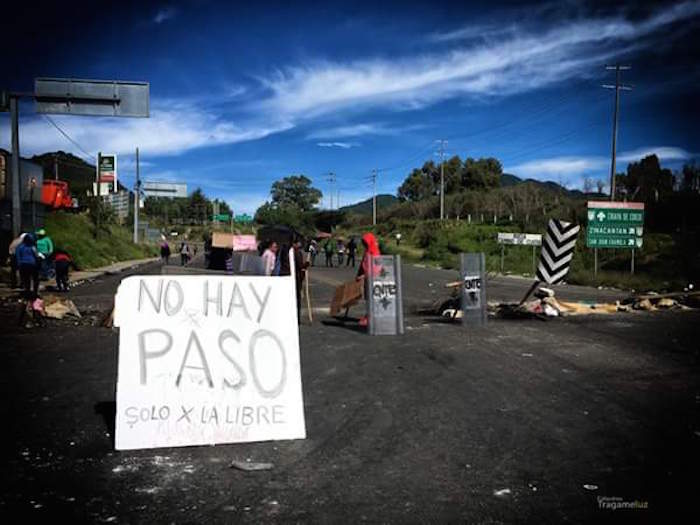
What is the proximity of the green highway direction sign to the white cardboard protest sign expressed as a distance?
24.2m

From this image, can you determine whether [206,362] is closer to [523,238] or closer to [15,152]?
[15,152]

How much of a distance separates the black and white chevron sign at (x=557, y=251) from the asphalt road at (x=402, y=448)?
5.59 m

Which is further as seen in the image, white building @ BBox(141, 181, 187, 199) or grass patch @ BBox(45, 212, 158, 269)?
white building @ BBox(141, 181, 187, 199)

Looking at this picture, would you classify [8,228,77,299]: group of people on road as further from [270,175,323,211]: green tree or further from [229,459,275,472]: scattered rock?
[270,175,323,211]: green tree

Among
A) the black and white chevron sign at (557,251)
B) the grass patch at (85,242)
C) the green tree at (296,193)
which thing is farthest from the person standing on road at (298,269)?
the green tree at (296,193)

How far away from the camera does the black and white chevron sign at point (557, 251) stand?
14648 mm

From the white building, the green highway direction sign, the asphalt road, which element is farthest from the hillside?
the asphalt road

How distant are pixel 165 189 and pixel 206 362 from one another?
87.6 metres

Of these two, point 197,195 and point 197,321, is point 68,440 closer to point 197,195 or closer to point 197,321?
point 197,321

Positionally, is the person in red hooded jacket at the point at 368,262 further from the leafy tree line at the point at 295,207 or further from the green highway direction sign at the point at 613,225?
the leafy tree line at the point at 295,207

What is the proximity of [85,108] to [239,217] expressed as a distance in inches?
3002

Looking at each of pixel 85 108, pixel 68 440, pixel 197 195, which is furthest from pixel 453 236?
pixel 197 195

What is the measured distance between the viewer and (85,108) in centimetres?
2342

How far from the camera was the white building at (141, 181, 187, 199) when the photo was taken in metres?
87.2
